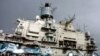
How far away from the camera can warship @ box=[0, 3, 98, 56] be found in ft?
120

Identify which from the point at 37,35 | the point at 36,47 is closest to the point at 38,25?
the point at 37,35

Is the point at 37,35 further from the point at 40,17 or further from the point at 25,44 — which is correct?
the point at 40,17

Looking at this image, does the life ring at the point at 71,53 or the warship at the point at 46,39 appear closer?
the warship at the point at 46,39

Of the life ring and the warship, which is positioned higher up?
the warship

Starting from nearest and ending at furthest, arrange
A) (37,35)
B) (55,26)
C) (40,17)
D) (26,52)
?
(26,52)
(37,35)
(55,26)
(40,17)

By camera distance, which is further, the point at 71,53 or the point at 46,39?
the point at 71,53

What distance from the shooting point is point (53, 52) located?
4078cm

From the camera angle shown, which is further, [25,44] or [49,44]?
[49,44]

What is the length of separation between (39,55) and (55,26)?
7684 millimetres

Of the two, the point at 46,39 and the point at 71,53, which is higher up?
the point at 46,39

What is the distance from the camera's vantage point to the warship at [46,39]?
36.6 meters

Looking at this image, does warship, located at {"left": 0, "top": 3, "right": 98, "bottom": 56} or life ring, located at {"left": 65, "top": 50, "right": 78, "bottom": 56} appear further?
life ring, located at {"left": 65, "top": 50, "right": 78, "bottom": 56}

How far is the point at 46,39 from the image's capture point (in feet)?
133

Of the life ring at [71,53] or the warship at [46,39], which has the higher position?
the warship at [46,39]
